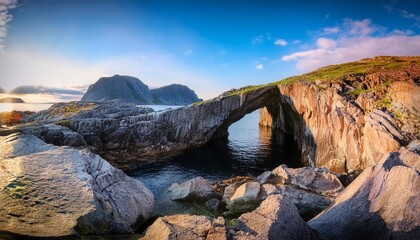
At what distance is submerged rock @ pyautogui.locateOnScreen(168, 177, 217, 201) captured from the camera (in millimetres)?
29109

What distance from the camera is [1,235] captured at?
14445 mm

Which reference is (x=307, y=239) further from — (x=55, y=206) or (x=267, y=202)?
(x=55, y=206)

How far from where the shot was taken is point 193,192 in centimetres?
2933

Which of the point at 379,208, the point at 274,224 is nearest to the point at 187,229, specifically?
the point at 274,224

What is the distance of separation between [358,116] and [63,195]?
41.0m

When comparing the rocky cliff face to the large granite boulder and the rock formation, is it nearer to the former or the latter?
the rock formation

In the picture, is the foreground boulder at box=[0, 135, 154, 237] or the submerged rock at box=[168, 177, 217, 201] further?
the submerged rock at box=[168, 177, 217, 201]

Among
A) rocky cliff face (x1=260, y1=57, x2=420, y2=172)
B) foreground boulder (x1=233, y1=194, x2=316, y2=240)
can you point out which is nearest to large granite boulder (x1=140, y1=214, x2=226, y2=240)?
foreground boulder (x1=233, y1=194, x2=316, y2=240)

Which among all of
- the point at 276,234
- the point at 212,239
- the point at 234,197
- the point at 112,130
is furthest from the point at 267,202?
the point at 112,130

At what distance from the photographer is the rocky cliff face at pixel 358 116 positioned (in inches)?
1307

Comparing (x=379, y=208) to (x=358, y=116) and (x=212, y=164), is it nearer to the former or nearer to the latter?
(x=358, y=116)

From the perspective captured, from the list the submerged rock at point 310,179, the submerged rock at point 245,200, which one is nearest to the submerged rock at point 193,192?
the submerged rock at point 245,200

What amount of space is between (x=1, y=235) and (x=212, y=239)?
1264 cm

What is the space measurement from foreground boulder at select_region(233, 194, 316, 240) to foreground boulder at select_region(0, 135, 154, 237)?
11021 mm
